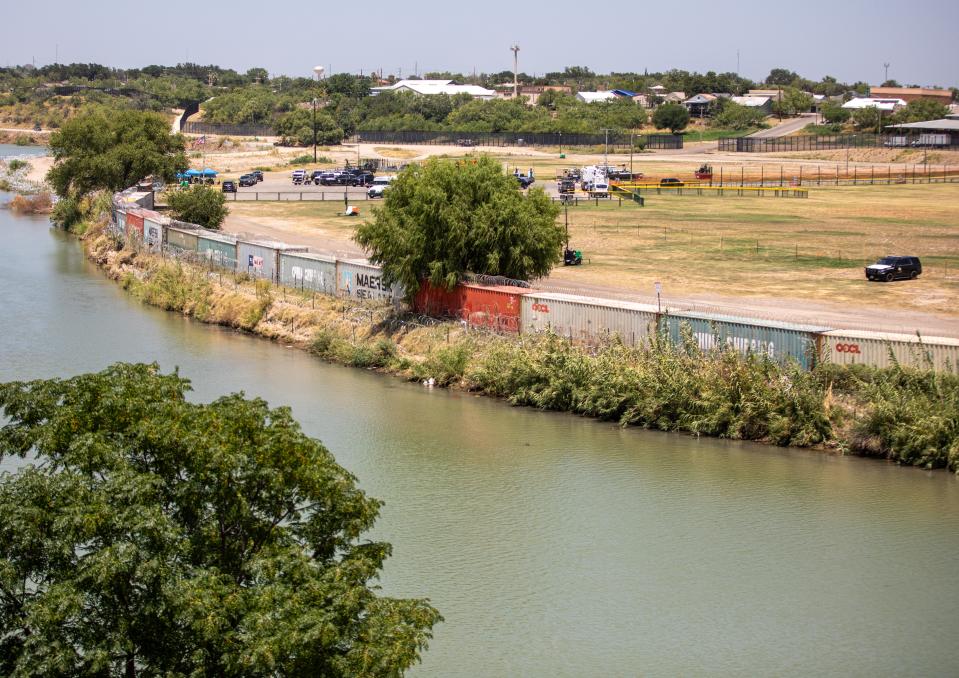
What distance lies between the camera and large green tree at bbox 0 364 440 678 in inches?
520

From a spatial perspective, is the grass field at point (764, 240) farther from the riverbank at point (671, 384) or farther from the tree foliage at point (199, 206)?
the riverbank at point (671, 384)

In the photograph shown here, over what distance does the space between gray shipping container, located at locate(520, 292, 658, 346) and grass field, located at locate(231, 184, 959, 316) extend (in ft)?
34.0

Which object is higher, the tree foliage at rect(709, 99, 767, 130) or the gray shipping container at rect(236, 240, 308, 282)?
the tree foliage at rect(709, 99, 767, 130)

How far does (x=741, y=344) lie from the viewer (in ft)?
114

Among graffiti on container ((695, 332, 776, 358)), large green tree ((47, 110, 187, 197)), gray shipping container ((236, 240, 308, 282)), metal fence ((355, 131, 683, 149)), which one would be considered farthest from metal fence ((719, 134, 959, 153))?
graffiti on container ((695, 332, 776, 358))

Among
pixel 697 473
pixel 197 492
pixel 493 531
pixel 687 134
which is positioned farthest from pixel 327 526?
pixel 687 134

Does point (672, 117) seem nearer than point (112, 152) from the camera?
No

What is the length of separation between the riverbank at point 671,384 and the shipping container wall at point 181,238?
1342cm

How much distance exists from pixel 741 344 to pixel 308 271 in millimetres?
21258

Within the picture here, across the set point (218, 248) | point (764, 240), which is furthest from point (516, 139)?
point (218, 248)

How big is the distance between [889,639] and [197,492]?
42.9ft

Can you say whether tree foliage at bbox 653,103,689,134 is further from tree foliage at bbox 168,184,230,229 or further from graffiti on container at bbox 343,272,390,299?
graffiti on container at bbox 343,272,390,299

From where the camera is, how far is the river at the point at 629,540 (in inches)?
830

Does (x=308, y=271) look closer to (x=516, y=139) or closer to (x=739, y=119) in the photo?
(x=516, y=139)
